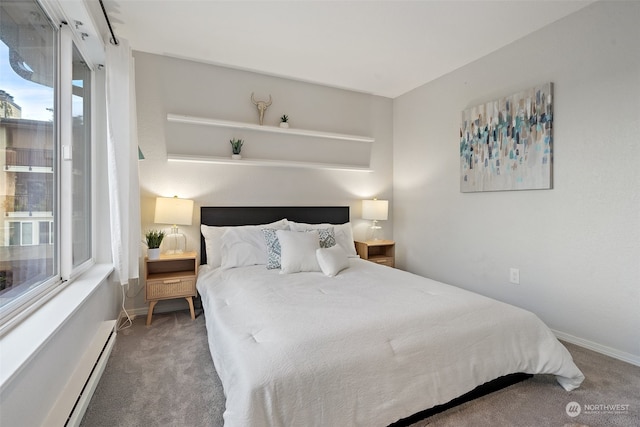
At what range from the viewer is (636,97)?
2.07 m

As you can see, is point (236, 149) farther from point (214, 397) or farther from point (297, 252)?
point (214, 397)

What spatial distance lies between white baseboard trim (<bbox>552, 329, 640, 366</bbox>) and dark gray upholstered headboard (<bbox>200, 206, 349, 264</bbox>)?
2354mm

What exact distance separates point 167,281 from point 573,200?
3402mm

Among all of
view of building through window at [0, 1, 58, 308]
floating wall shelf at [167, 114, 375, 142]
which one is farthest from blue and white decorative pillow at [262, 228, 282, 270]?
view of building through window at [0, 1, 58, 308]

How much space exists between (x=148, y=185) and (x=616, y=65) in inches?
155

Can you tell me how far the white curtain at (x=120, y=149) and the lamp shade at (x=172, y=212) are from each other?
46 centimetres

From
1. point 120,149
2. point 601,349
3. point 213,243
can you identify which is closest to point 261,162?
point 213,243

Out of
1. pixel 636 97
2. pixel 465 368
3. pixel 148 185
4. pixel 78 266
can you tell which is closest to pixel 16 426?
pixel 78 266

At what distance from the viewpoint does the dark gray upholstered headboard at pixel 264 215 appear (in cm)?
320

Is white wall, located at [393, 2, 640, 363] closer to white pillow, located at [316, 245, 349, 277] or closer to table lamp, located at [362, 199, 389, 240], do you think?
table lamp, located at [362, 199, 389, 240]

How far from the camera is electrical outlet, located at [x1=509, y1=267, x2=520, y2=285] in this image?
2775 mm

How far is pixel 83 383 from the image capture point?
155cm

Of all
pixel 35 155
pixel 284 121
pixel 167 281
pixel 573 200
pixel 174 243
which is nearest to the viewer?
pixel 35 155

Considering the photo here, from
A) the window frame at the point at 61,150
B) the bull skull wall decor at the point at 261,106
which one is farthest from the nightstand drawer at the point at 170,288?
the bull skull wall decor at the point at 261,106
